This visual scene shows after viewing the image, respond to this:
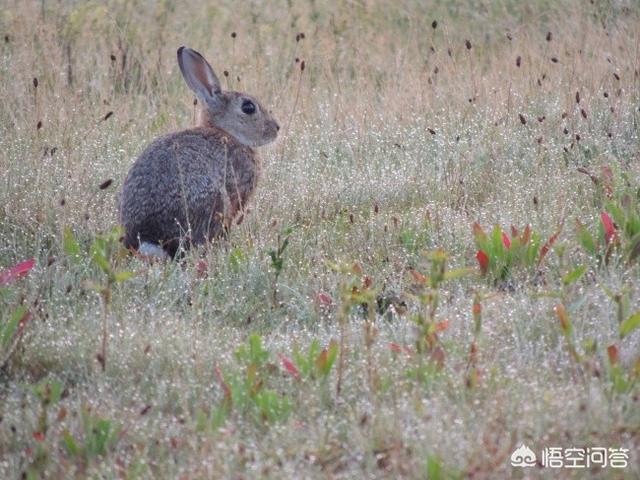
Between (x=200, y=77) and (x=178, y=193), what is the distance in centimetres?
143

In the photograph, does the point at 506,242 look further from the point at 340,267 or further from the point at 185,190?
the point at 185,190

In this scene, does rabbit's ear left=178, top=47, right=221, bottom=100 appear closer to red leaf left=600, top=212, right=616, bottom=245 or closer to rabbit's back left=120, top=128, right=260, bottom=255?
rabbit's back left=120, top=128, right=260, bottom=255

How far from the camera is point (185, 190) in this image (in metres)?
5.72

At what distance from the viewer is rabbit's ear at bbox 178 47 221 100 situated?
683 cm

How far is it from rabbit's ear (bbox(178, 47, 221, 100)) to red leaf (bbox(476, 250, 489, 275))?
2624 millimetres

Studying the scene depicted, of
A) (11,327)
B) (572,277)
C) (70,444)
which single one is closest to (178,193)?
(11,327)

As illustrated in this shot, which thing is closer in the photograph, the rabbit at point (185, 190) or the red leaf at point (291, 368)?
the red leaf at point (291, 368)

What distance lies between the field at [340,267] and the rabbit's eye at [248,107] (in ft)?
1.41

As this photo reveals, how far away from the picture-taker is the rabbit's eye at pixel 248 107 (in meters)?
6.88

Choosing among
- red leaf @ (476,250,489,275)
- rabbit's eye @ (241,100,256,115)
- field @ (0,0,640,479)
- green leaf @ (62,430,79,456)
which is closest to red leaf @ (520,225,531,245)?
field @ (0,0,640,479)

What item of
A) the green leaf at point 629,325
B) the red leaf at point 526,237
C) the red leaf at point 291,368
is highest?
the red leaf at point 526,237

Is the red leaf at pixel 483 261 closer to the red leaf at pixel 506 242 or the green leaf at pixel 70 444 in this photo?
the red leaf at pixel 506 242

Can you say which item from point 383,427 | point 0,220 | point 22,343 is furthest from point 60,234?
point 383,427

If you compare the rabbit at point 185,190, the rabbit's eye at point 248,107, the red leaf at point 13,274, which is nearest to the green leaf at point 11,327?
the red leaf at point 13,274
